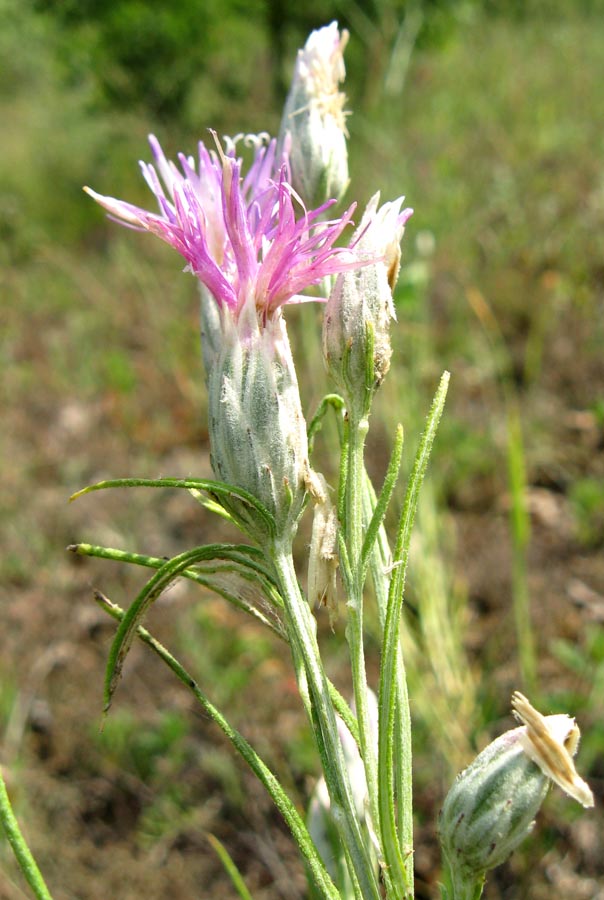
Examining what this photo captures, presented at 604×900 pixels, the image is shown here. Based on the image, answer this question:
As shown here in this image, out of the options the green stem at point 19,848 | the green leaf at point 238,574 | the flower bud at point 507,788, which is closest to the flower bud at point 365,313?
the green leaf at point 238,574

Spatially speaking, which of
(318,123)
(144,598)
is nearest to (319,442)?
(318,123)

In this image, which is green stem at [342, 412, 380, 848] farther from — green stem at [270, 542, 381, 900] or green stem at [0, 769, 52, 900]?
green stem at [0, 769, 52, 900]

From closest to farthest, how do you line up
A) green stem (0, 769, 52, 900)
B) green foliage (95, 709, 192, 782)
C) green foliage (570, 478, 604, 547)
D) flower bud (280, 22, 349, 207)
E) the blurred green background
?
green stem (0, 769, 52, 900)
flower bud (280, 22, 349, 207)
the blurred green background
green foliage (95, 709, 192, 782)
green foliage (570, 478, 604, 547)

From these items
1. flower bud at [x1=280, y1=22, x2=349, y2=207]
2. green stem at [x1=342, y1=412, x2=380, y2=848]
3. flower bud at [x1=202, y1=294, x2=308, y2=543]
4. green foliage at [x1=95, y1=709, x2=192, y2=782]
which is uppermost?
flower bud at [x1=280, y1=22, x2=349, y2=207]

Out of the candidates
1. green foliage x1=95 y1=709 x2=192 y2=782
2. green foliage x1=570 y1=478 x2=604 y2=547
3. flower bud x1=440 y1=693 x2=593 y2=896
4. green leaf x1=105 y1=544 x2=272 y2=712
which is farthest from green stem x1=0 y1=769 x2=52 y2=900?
green foliage x1=570 y1=478 x2=604 y2=547

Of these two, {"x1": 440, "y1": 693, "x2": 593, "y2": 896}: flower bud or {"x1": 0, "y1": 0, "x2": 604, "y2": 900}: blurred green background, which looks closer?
{"x1": 440, "y1": 693, "x2": 593, "y2": 896}: flower bud

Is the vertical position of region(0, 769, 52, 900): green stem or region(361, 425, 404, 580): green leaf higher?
region(361, 425, 404, 580): green leaf

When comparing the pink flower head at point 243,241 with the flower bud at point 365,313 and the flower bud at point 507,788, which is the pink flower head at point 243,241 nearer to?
the flower bud at point 365,313
